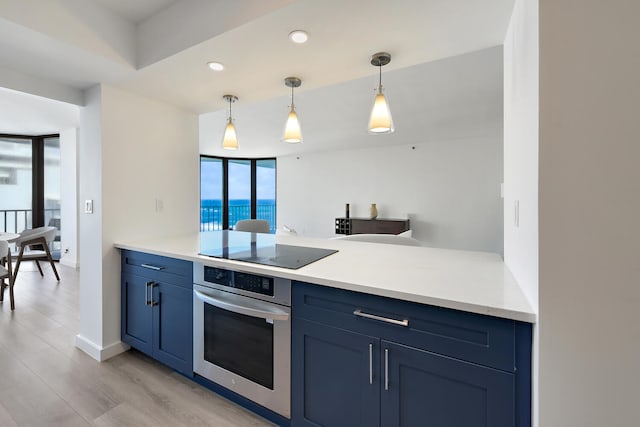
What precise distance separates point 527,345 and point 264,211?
6.74m

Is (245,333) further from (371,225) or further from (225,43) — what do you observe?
(371,225)

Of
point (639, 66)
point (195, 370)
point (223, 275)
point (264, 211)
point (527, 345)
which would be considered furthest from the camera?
point (264, 211)

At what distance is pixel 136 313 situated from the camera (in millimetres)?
2096

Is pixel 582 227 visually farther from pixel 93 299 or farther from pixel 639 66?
pixel 93 299

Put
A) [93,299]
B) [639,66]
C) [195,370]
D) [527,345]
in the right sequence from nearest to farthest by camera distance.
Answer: [639,66] → [527,345] → [195,370] → [93,299]

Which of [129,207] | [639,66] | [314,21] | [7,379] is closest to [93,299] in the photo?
[7,379]

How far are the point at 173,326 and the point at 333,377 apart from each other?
117 centimetres

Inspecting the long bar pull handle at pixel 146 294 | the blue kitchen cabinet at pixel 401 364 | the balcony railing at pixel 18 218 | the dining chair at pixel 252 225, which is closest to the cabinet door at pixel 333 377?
the blue kitchen cabinet at pixel 401 364

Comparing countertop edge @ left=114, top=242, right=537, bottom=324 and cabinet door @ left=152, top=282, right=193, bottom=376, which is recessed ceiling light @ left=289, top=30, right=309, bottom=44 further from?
cabinet door @ left=152, top=282, right=193, bottom=376

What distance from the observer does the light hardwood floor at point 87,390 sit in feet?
5.04

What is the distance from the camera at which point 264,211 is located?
7.31 meters

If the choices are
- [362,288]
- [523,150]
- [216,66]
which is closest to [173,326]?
[362,288]

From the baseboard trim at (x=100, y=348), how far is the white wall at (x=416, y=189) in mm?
4682

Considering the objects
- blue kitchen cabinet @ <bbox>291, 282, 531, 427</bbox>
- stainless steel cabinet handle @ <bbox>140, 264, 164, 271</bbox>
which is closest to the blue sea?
stainless steel cabinet handle @ <bbox>140, 264, 164, 271</bbox>
